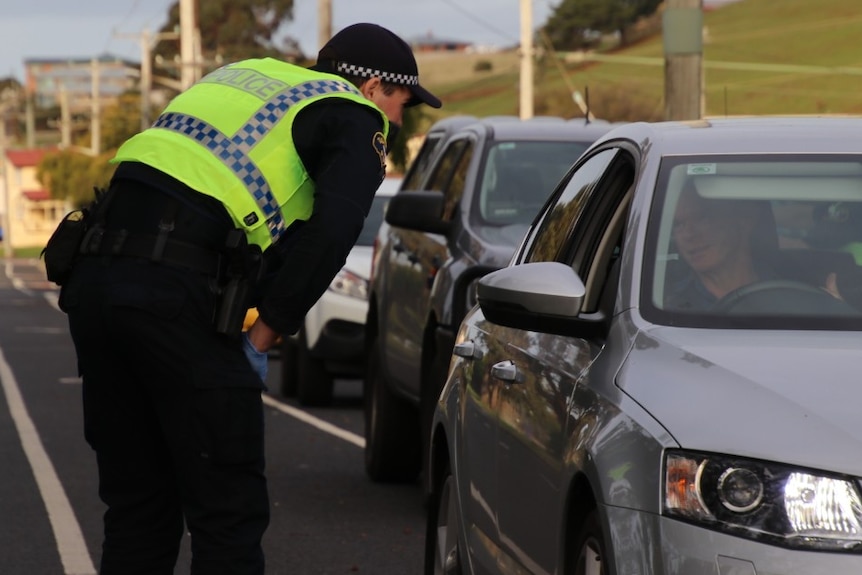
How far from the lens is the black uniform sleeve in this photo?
445 centimetres

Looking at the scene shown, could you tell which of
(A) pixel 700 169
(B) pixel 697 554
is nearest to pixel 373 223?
(A) pixel 700 169

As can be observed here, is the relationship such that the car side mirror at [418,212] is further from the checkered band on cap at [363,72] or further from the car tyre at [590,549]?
the car tyre at [590,549]

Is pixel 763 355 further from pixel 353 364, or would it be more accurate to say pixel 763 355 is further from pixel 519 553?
pixel 353 364

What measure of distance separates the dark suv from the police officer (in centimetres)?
398

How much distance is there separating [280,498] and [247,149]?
17.2 ft

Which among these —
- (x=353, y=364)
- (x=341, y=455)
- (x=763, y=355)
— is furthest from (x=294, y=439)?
(x=763, y=355)

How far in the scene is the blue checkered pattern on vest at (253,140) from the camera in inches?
179

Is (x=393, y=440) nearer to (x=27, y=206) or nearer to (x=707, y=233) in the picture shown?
(x=707, y=233)

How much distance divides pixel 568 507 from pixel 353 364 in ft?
34.3

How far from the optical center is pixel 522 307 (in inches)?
176

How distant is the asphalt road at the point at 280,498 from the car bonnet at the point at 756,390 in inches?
143

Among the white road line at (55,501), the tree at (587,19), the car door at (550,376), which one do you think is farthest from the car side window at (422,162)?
the tree at (587,19)

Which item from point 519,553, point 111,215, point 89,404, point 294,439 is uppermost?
point 111,215

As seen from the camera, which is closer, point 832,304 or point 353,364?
point 832,304
